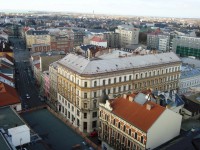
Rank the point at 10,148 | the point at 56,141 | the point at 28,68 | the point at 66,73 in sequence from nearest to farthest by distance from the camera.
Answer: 1. the point at 10,148
2. the point at 56,141
3. the point at 66,73
4. the point at 28,68

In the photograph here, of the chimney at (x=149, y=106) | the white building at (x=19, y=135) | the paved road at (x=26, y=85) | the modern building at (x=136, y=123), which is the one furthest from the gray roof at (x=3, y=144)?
the paved road at (x=26, y=85)

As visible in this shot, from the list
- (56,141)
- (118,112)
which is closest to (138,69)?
(118,112)

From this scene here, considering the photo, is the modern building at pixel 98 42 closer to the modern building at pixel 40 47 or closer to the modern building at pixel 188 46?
the modern building at pixel 40 47

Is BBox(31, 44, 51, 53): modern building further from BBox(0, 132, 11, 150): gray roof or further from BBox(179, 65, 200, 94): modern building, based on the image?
BBox(0, 132, 11, 150): gray roof

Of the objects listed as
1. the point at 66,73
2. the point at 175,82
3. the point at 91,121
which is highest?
the point at 66,73

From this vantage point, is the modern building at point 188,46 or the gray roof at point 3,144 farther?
the modern building at point 188,46

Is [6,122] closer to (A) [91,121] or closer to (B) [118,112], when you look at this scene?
(B) [118,112]

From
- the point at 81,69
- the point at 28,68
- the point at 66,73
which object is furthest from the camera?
the point at 28,68

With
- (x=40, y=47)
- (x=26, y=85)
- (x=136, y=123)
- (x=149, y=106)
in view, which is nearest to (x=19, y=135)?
(x=136, y=123)
